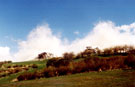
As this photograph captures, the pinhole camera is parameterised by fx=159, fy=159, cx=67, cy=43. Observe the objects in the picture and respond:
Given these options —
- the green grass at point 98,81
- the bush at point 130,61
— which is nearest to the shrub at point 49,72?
the green grass at point 98,81

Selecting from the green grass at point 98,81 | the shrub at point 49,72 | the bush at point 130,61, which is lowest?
the shrub at point 49,72

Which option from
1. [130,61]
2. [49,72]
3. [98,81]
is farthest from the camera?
[49,72]

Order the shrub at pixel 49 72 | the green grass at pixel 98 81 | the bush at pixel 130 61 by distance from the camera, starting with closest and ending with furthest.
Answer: the green grass at pixel 98 81 → the bush at pixel 130 61 → the shrub at pixel 49 72

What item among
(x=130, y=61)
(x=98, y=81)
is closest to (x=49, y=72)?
(x=130, y=61)

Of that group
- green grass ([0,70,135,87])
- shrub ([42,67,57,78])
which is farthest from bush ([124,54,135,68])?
shrub ([42,67,57,78])

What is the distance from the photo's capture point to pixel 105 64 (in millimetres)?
18328

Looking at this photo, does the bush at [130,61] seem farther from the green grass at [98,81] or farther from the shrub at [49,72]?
the shrub at [49,72]

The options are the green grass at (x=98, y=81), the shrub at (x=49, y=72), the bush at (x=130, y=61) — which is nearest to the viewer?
the green grass at (x=98, y=81)

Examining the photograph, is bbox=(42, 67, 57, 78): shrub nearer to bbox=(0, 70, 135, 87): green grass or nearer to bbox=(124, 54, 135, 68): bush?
bbox=(0, 70, 135, 87): green grass

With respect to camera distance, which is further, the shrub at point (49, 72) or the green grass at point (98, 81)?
the shrub at point (49, 72)

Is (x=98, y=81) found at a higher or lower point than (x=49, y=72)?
higher

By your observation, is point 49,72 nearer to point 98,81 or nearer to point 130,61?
point 130,61

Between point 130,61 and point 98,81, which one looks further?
point 130,61

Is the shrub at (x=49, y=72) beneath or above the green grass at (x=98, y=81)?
beneath
